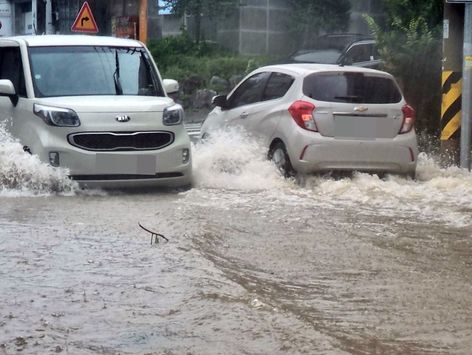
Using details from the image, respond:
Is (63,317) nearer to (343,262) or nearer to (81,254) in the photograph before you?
(81,254)

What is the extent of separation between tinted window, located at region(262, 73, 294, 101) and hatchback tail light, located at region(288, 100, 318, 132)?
536 millimetres

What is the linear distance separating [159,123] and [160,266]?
3.42m

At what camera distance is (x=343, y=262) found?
22.3 feet

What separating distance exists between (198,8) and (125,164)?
16.0m

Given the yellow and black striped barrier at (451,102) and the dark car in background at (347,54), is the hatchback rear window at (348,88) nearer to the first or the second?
the yellow and black striped barrier at (451,102)

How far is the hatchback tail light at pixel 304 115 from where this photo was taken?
9.96 meters

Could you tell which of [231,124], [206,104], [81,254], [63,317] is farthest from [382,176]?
[206,104]

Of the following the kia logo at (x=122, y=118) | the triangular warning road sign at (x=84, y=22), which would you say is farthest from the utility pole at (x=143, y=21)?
the kia logo at (x=122, y=118)

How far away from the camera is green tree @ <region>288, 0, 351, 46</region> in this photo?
2430 cm

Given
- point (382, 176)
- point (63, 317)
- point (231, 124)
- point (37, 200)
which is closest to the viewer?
point (63, 317)

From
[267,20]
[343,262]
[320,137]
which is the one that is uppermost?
[267,20]

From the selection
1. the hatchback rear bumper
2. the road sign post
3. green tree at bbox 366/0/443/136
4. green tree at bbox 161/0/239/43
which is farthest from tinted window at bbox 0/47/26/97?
green tree at bbox 161/0/239/43

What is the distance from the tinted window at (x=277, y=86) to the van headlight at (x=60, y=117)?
2632 millimetres

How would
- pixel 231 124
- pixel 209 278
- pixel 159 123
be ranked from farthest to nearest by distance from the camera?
pixel 231 124 → pixel 159 123 → pixel 209 278
